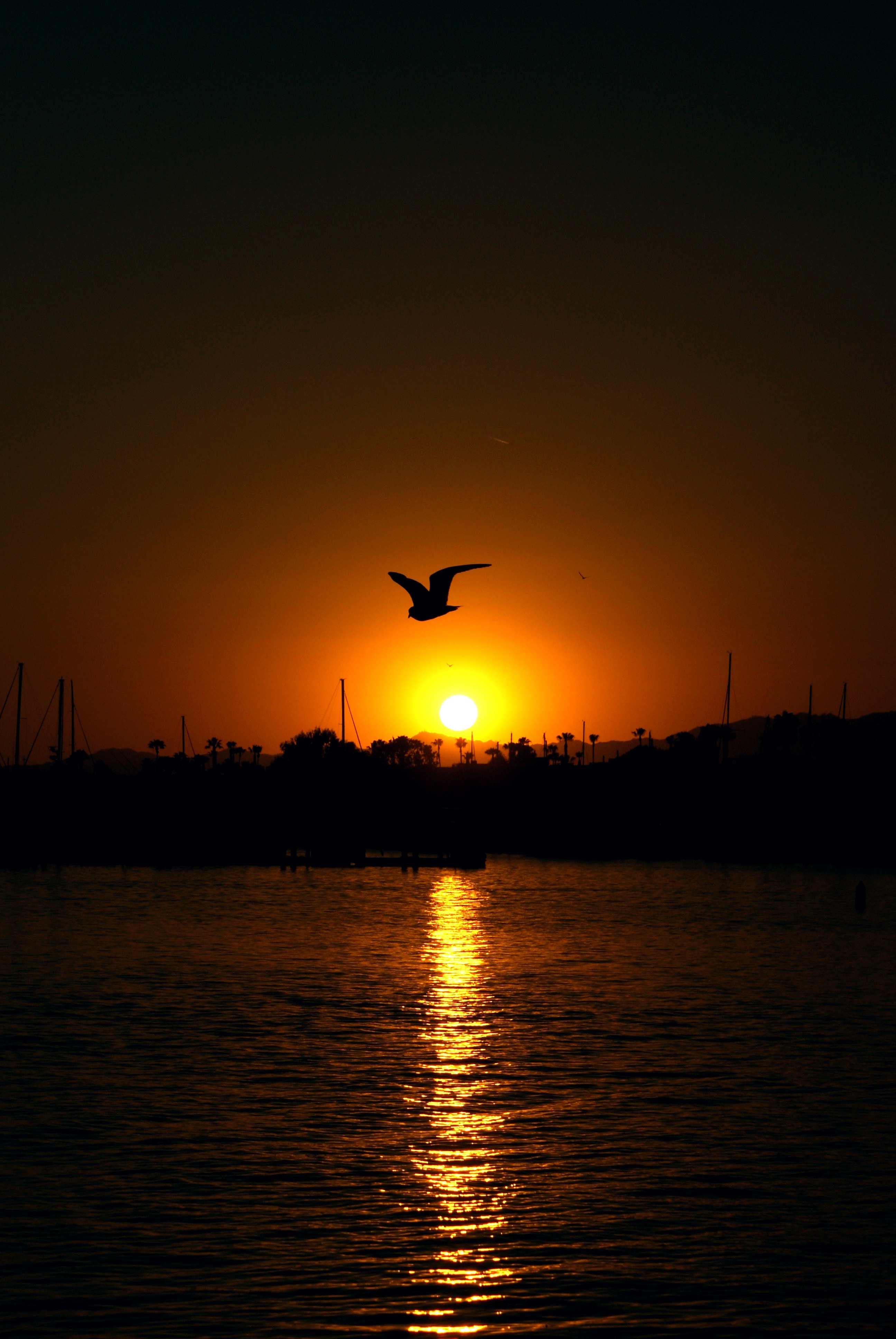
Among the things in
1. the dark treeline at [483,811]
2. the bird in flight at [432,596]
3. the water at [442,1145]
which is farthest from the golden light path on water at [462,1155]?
the dark treeline at [483,811]

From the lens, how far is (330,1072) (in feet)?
95.7

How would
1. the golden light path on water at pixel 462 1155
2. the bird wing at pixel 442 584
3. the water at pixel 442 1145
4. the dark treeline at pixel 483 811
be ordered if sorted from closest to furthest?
the water at pixel 442 1145 < the golden light path on water at pixel 462 1155 < the bird wing at pixel 442 584 < the dark treeline at pixel 483 811

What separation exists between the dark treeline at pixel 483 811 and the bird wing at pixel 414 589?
80059 millimetres

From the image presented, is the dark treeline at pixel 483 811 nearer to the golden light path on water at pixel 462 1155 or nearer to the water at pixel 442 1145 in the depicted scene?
the water at pixel 442 1145

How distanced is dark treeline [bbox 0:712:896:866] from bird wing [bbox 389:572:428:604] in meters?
80.1

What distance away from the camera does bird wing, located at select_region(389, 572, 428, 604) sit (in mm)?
31078

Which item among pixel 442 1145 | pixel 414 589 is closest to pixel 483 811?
pixel 414 589

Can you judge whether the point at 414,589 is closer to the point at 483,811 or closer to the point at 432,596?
the point at 432,596

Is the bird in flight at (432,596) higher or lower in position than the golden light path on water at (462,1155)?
higher

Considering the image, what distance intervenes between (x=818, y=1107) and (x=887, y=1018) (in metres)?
14.3

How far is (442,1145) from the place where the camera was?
73.9 ft

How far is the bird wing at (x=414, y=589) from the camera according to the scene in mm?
31078

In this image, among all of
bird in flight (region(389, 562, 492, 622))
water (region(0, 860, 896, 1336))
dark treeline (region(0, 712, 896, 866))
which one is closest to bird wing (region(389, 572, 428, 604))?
bird in flight (region(389, 562, 492, 622))

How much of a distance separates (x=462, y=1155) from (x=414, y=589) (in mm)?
13799
